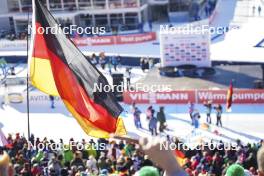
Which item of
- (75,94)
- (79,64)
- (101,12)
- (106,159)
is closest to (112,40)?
(101,12)

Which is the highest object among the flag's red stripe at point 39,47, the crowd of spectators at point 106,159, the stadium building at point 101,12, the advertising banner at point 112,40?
the flag's red stripe at point 39,47

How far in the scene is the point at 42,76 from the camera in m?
11.8

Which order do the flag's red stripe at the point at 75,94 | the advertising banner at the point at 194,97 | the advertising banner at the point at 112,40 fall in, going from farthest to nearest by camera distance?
the advertising banner at the point at 112,40 < the advertising banner at the point at 194,97 < the flag's red stripe at the point at 75,94

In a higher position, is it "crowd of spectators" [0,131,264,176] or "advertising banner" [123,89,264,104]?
"crowd of spectators" [0,131,264,176]

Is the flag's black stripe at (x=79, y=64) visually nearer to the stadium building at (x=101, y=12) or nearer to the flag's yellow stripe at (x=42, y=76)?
the flag's yellow stripe at (x=42, y=76)

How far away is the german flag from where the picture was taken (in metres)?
10.9

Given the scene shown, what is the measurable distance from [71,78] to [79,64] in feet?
1.05

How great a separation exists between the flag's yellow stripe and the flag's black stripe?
19.0 inches

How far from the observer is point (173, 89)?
2714 cm

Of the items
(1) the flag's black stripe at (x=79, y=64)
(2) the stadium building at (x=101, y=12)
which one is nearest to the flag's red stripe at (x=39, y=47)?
(1) the flag's black stripe at (x=79, y=64)

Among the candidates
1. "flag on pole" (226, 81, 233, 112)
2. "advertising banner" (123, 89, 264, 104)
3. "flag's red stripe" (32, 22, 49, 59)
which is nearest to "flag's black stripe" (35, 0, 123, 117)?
"flag's red stripe" (32, 22, 49, 59)

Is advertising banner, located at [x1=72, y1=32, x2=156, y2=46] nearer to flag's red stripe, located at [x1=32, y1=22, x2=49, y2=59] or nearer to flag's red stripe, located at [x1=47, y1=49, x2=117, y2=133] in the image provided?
flag's red stripe, located at [x1=32, y1=22, x2=49, y2=59]

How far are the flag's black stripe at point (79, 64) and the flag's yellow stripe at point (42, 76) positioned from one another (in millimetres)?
482

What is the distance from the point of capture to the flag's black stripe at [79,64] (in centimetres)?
1096
